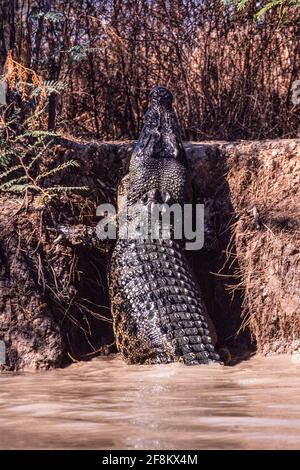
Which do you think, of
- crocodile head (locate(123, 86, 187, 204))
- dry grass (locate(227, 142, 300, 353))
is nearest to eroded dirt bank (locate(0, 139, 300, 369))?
dry grass (locate(227, 142, 300, 353))

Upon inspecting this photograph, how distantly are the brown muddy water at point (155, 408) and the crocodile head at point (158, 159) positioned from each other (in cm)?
145

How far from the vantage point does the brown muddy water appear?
108 inches

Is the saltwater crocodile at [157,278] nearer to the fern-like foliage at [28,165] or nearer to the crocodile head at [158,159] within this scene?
the crocodile head at [158,159]

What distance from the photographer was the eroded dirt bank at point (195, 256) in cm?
550

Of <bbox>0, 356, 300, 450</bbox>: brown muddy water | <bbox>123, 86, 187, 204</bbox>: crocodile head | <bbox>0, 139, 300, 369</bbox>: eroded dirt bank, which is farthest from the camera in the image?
<bbox>123, 86, 187, 204</bbox>: crocodile head

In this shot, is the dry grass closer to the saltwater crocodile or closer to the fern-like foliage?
the saltwater crocodile

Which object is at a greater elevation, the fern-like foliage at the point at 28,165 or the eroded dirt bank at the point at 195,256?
the fern-like foliage at the point at 28,165

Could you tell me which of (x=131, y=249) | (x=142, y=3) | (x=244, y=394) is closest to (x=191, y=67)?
(x=142, y=3)

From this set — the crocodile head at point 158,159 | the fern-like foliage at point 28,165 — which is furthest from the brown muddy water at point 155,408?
the crocodile head at point 158,159

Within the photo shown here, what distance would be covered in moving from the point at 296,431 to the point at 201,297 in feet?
9.34

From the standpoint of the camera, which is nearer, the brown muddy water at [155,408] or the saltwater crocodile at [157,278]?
the brown muddy water at [155,408]

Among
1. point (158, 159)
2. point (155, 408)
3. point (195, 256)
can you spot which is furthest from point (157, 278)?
point (155, 408)

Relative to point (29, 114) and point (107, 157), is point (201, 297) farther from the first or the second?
point (29, 114)

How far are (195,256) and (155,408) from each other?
2766 millimetres
